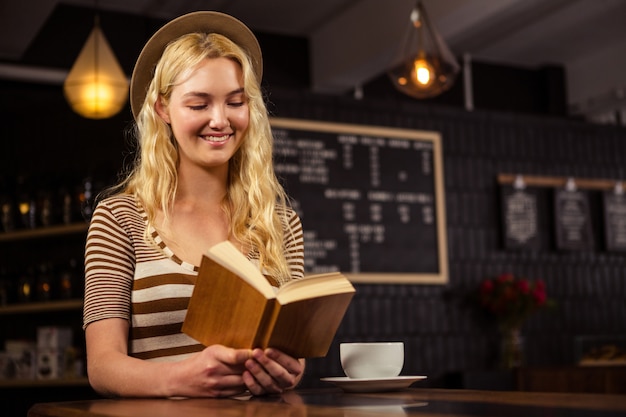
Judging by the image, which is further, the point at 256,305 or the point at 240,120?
the point at 240,120

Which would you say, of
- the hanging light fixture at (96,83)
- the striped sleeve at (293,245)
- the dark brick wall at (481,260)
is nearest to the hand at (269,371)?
the striped sleeve at (293,245)

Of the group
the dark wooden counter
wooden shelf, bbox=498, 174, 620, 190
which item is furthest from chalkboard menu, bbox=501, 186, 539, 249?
the dark wooden counter

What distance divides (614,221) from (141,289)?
16.9 ft

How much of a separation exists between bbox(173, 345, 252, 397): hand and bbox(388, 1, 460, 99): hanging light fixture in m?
3.48

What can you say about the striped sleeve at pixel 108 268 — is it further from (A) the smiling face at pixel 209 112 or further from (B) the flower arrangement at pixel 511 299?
(B) the flower arrangement at pixel 511 299

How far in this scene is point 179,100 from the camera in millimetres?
1711

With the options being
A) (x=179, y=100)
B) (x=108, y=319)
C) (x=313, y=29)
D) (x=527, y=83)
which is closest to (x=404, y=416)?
(x=108, y=319)

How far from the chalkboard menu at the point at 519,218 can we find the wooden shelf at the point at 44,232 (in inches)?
104

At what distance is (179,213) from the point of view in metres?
1.77

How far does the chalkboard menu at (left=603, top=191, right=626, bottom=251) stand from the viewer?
20.4 feet

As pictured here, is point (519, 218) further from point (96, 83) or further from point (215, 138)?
point (215, 138)

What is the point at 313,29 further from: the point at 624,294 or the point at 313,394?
the point at 313,394

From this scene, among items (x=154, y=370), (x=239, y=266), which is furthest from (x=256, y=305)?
(x=154, y=370)

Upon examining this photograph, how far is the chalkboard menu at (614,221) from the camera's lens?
20.4 feet
